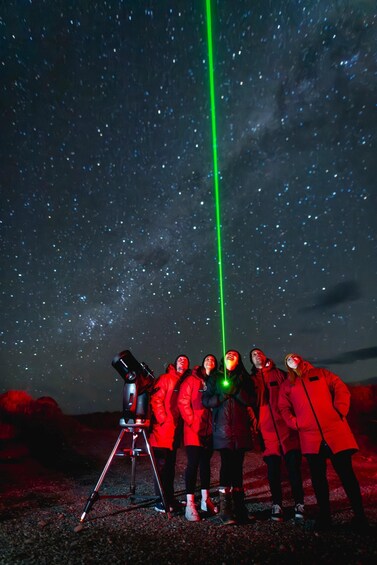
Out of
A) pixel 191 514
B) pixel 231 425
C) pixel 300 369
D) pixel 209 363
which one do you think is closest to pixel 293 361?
pixel 300 369

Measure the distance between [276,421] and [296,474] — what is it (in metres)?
0.67

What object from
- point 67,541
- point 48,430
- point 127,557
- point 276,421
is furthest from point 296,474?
point 48,430

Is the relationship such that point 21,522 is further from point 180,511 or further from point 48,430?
point 48,430

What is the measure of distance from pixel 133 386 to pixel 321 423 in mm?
2422

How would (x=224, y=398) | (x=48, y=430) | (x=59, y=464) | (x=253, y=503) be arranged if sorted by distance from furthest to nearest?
1. (x=48, y=430)
2. (x=59, y=464)
3. (x=253, y=503)
4. (x=224, y=398)

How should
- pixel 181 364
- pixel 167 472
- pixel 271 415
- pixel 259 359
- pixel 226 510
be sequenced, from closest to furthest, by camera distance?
pixel 226 510 → pixel 271 415 → pixel 167 472 → pixel 259 359 → pixel 181 364

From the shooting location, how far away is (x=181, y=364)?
5996mm

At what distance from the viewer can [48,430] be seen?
15031 millimetres

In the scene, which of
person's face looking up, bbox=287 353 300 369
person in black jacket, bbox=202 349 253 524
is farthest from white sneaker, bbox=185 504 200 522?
person's face looking up, bbox=287 353 300 369

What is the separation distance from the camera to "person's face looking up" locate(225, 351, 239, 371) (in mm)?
5098

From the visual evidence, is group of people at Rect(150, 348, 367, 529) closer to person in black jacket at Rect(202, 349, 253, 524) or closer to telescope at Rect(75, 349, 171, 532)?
person in black jacket at Rect(202, 349, 253, 524)

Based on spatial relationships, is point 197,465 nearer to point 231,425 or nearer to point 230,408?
point 231,425

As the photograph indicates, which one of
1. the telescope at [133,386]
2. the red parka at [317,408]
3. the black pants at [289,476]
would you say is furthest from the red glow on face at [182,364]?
the black pants at [289,476]

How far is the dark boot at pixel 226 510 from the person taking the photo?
4.34m
